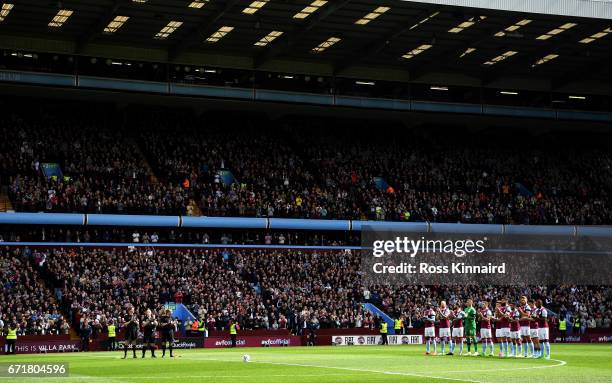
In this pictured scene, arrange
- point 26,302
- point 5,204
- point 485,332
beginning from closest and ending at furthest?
point 485,332, point 26,302, point 5,204

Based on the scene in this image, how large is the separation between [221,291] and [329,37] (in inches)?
751

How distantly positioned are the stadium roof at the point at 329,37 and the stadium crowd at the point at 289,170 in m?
6.24

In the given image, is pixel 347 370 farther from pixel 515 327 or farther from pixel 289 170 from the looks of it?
pixel 289 170

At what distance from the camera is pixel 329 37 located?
216 ft

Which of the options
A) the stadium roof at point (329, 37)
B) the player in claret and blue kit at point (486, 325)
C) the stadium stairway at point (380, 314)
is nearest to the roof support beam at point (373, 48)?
the stadium roof at point (329, 37)

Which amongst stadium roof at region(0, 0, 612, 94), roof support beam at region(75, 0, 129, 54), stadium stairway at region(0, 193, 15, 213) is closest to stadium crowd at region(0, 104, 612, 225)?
stadium stairway at region(0, 193, 15, 213)

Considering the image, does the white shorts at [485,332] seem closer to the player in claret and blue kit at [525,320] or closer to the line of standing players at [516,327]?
the line of standing players at [516,327]

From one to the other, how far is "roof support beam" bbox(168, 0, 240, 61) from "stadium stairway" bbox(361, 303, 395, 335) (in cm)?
2039

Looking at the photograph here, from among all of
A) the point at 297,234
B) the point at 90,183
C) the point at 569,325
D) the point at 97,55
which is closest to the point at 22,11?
the point at 97,55

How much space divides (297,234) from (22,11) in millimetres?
23859

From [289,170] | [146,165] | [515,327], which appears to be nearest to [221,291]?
[146,165]

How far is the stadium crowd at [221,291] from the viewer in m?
54.0

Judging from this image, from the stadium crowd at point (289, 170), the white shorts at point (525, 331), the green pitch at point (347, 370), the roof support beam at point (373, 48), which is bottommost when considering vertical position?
the green pitch at point (347, 370)

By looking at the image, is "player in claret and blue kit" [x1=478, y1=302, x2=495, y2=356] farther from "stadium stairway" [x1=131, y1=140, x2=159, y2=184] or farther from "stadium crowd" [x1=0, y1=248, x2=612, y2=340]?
"stadium stairway" [x1=131, y1=140, x2=159, y2=184]
